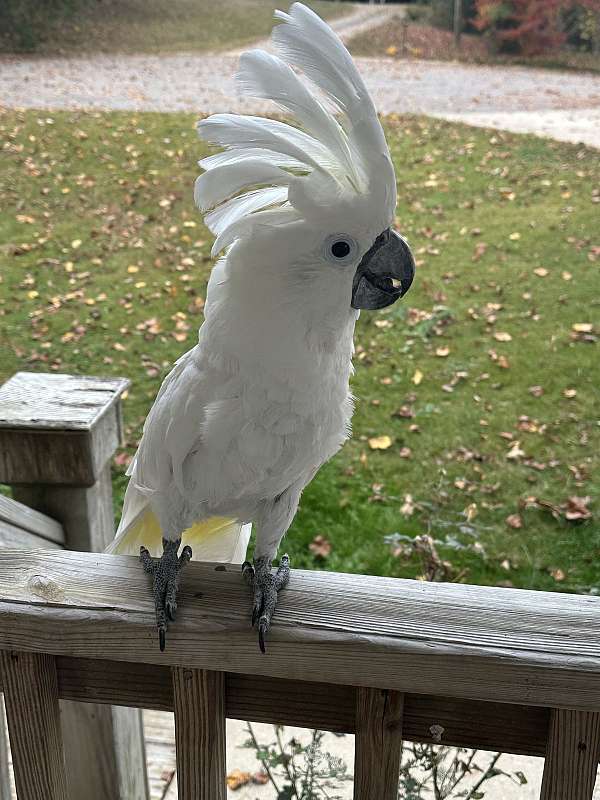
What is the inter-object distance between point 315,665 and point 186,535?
2.38ft

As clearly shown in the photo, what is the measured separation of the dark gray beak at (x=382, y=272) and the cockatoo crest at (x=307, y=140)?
1.3 inches

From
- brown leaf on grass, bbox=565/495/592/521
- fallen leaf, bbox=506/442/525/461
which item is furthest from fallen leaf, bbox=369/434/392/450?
brown leaf on grass, bbox=565/495/592/521

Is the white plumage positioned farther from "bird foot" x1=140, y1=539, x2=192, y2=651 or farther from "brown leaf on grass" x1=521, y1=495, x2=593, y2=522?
"brown leaf on grass" x1=521, y1=495, x2=593, y2=522

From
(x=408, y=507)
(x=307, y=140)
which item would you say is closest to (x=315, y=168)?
(x=307, y=140)

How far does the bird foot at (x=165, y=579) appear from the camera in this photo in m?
0.99

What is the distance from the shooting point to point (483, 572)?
2.84 m

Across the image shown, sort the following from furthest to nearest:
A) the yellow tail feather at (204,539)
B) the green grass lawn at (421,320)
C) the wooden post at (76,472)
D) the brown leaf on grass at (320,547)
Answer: the green grass lawn at (421,320), the brown leaf on grass at (320,547), the yellow tail feather at (204,539), the wooden post at (76,472)

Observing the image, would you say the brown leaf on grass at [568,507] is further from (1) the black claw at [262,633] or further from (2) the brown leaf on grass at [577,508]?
(1) the black claw at [262,633]

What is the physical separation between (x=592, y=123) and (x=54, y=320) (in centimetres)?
520

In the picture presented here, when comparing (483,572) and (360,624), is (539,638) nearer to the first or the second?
(360,624)

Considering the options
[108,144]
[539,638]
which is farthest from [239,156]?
[108,144]

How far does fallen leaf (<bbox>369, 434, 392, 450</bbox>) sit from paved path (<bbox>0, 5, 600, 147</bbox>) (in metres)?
3.96

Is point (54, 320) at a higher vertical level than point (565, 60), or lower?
lower

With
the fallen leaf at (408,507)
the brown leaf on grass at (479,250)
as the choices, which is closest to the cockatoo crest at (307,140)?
the fallen leaf at (408,507)
